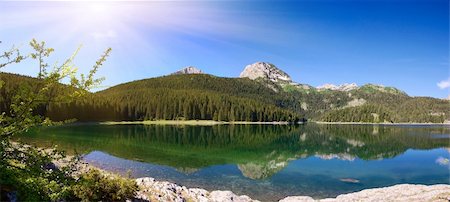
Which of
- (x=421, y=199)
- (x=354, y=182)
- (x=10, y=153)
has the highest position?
(x=10, y=153)

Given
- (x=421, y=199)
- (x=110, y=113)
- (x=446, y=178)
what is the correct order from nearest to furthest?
(x=421, y=199) < (x=446, y=178) < (x=110, y=113)

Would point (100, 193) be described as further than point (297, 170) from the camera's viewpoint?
No

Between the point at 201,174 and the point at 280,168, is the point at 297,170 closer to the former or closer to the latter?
the point at 280,168


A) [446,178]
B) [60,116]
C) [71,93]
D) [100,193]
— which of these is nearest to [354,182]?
[446,178]

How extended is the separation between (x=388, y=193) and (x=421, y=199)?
488 centimetres

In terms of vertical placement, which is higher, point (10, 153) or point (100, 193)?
point (10, 153)

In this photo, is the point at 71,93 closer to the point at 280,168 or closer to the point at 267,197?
the point at 267,197

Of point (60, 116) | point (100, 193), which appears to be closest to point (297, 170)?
point (100, 193)

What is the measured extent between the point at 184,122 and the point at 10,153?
7471 inches

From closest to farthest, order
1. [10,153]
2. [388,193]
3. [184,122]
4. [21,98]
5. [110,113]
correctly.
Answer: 1. [21,98]
2. [10,153]
3. [388,193]
4. [110,113]
5. [184,122]

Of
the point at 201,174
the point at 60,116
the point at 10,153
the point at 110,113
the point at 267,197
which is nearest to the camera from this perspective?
the point at 10,153

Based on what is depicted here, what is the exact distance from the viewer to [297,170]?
148ft

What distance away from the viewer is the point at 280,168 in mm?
45594

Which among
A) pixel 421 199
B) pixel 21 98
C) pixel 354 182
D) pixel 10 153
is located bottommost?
pixel 354 182
